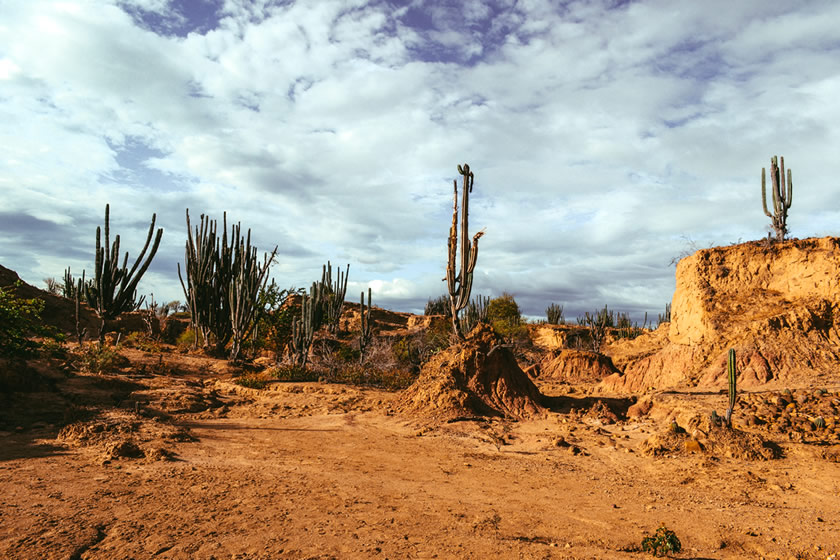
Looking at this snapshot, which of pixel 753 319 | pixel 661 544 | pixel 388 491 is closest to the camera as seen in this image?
Result: pixel 661 544

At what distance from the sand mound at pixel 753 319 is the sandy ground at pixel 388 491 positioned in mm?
3423

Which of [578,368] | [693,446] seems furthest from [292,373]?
[693,446]

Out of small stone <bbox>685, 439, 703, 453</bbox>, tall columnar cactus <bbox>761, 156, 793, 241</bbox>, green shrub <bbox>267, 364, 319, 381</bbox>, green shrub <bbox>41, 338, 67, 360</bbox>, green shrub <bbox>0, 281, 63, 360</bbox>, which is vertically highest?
tall columnar cactus <bbox>761, 156, 793, 241</bbox>

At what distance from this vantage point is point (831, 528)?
544 centimetres

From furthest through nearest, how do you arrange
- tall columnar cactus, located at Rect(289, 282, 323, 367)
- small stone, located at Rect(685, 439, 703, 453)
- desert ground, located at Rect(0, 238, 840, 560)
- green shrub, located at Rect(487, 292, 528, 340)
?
green shrub, located at Rect(487, 292, 528, 340) → tall columnar cactus, located at Rect(289, 282, 323, 367) → small stone, located at Rect(685, 439, 703, 453) → desert ground, located at Rect(0, 238, 840, 560)

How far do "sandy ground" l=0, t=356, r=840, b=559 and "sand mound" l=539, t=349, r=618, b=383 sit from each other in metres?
8.59

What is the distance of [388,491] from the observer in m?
6.41

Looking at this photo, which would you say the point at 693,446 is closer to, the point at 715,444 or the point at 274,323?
the point at 715,444

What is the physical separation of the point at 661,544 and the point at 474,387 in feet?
23.4

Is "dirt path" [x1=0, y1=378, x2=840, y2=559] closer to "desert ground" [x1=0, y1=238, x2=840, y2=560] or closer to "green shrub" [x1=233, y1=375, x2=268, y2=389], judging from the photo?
"desert ground" [x1=0, y1=238, x2=840, y2=560]

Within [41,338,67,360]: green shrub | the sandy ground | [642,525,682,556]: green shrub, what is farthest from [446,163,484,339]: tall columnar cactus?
[41,338,67,360]: green shrub

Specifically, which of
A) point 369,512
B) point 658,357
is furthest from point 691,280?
point 369,512

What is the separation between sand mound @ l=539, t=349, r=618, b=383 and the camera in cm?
1961

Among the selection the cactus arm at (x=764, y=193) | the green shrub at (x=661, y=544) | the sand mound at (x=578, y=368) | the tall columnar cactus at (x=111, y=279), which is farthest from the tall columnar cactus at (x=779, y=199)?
the tall columnar cactus at (x=111, y=279)
